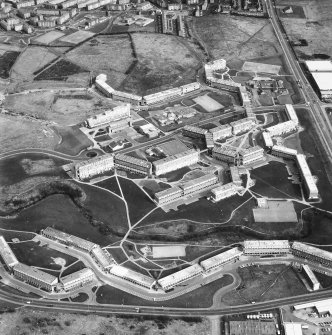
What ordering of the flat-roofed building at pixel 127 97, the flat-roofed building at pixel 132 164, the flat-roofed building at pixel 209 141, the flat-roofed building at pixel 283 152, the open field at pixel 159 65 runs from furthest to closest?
the open field at pixel 159 65 → the flat-roofed building at pixel 127 97 → the flat-roofed building at pixel 209 141 → the flat-roofed building at pixel 283 152 → the flat-roofed building at pixel 132 164

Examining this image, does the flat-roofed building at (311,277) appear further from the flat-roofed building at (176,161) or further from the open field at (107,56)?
the open field at (107,56)

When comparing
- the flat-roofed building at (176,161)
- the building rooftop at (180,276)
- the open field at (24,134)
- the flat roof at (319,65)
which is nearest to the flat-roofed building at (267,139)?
the flat-roofed building at (176,161)

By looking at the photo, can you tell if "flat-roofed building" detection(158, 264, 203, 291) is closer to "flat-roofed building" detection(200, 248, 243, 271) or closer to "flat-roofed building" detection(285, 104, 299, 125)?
"flat-roofed building" detection(200, 248, 243, 271)

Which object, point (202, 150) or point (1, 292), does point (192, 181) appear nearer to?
point (202, 150)

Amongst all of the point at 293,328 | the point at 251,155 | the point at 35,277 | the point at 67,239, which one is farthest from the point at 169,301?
the point at 251,155

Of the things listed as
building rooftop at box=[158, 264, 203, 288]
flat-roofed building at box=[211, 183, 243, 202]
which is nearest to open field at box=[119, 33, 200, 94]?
flat-roofed building at box=[211, 183, 243, 202]
